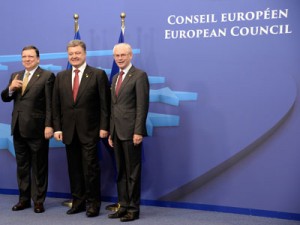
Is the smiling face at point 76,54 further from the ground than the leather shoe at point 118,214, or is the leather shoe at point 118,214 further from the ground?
the smiling face at point 76,54

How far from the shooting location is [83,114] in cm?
364

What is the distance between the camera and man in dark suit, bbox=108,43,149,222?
351 centimetres

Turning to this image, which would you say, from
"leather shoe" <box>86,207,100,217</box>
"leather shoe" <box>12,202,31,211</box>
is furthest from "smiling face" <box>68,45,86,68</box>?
"leather shoe" <box>12,202,31,211</box>

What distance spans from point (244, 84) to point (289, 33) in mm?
626

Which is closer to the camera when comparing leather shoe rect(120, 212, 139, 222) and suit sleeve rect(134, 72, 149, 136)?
suit sleeve rect(134, 72, 149, 136)

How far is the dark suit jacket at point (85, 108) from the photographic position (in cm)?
365

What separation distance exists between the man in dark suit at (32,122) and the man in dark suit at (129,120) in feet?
2.22

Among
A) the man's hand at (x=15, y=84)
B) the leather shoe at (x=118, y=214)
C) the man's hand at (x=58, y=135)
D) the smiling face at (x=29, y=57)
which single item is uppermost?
the smiling face at (x=29, y=57)

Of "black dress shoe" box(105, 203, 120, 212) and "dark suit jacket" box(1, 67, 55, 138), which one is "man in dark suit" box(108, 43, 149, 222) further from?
"dark suit jacket" box(1, 67, 55, 138)

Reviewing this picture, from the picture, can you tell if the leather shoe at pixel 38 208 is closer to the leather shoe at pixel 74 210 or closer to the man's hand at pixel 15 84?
the leather shoe at pixel 74 210

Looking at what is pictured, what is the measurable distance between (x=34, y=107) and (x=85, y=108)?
0.56 metres

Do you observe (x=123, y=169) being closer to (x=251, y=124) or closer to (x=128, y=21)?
(x=251, y=124)

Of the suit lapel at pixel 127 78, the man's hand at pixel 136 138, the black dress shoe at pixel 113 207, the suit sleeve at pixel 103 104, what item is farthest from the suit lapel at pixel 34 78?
the black dress shoe at pixel 113 207

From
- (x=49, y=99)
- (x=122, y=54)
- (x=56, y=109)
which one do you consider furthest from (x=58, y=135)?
(x=122, y=54)
